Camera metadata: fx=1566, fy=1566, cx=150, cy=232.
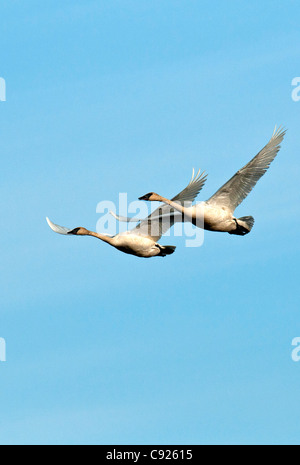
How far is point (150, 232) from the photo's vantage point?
203 feet

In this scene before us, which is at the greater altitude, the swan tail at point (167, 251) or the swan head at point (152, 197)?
the swan head at point (152, 197)

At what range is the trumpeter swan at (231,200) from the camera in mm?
60469

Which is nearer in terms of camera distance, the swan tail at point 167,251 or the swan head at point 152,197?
the swan head at point 152,197

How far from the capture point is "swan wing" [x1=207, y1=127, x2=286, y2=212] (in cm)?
6084

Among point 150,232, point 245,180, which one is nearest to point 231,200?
point 245,180

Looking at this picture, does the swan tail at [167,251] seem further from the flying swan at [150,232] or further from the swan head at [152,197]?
the swan head at [152,197]

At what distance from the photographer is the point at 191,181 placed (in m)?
63.7

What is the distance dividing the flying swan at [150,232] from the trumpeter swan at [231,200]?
3.27 ft

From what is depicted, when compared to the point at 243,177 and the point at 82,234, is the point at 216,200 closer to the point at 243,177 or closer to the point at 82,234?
the point at 243,177

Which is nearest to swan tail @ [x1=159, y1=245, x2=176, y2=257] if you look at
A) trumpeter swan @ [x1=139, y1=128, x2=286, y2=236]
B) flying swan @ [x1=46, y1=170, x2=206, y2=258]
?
flying swan @ [x1=46, y1=170, x2=206, y2=258]

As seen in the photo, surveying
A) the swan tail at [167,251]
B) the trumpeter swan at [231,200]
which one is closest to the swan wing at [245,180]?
the trumpeter swan at [231,200]

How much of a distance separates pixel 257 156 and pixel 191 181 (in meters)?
3.60
